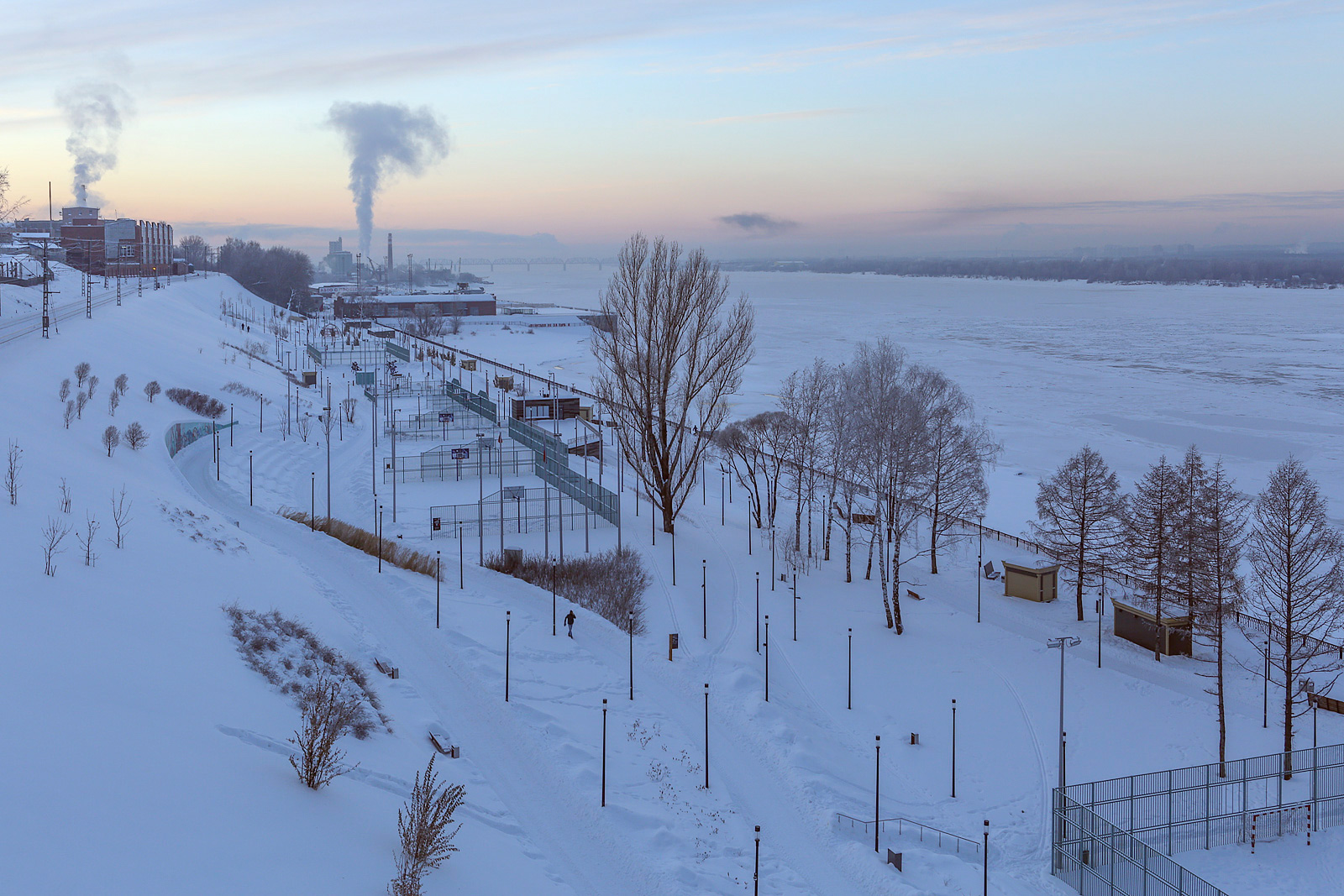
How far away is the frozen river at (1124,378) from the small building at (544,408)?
1156 centimetres

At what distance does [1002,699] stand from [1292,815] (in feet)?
22.0

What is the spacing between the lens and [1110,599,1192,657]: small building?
91.8 ft

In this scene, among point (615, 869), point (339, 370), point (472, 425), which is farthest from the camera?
point (339, 370)

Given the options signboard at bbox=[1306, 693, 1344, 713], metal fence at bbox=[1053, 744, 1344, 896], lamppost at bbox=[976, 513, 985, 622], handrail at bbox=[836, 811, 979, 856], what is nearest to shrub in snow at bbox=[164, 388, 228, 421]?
lamppost at bbox=[976, 513, 985, 622]

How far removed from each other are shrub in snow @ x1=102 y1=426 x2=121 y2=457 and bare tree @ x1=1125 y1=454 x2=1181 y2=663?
33262 millimetres

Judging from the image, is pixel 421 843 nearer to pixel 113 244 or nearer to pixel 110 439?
pixel 110 439

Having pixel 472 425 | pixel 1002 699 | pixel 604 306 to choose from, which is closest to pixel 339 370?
pixel 472 425

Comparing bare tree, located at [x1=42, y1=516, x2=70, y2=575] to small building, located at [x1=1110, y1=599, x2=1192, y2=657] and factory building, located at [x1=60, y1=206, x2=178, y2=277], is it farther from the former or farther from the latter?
factory building, located at [x1=60, y1=206, x2=178, y2=277]

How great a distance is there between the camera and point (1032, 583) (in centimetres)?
3256

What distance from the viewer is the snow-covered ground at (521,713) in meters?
12.4

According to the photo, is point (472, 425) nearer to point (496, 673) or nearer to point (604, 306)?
point (604, 306)

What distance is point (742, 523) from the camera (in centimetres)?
4116

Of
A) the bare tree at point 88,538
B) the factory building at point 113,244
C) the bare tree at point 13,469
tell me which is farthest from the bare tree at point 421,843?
the factory building at point 113,244

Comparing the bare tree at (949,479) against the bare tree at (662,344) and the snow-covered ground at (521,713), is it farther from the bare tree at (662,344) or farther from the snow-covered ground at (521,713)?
the bare tree at (662,344)
